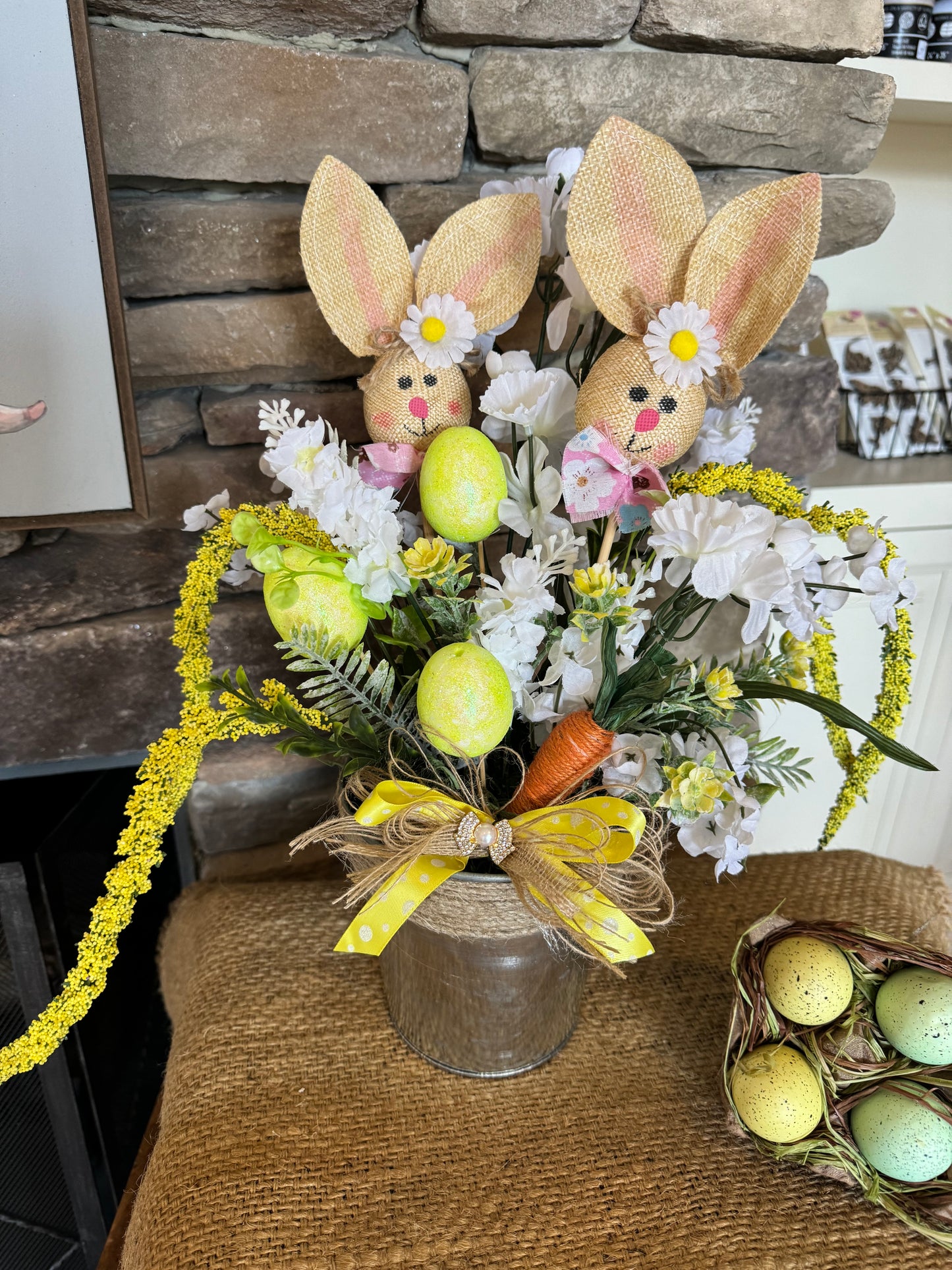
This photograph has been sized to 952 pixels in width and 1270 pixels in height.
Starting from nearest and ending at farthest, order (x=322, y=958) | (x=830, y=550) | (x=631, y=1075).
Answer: (x=631, y=1075)
(x=322, y=958)
(x=830, y=550)

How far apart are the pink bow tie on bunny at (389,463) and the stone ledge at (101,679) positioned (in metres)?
0.30

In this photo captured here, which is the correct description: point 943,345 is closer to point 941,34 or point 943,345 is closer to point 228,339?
point 941,34

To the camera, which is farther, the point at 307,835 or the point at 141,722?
the point at 141,722

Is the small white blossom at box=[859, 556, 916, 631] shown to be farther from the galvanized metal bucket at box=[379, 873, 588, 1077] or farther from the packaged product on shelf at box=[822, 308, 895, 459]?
the packaged product on shelf at box=[822, 308, 895, 459]

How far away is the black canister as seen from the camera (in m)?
1.09

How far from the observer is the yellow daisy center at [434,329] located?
62 cm

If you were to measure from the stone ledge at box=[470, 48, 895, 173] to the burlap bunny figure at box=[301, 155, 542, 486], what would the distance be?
21 centimetres

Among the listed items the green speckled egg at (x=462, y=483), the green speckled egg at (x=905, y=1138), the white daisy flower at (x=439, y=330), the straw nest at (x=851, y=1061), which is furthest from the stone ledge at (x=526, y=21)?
the green speckled egg at (x=905, y=1138)

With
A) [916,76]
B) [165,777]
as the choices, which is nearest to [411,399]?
[165,777]

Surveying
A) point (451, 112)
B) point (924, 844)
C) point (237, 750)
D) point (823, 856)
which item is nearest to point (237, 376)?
point (451, 112)

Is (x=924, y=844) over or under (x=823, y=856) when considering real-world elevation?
under

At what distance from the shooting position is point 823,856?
976 mm

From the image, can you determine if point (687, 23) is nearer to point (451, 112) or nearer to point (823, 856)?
point (451, 112)

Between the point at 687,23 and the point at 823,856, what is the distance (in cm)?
88
